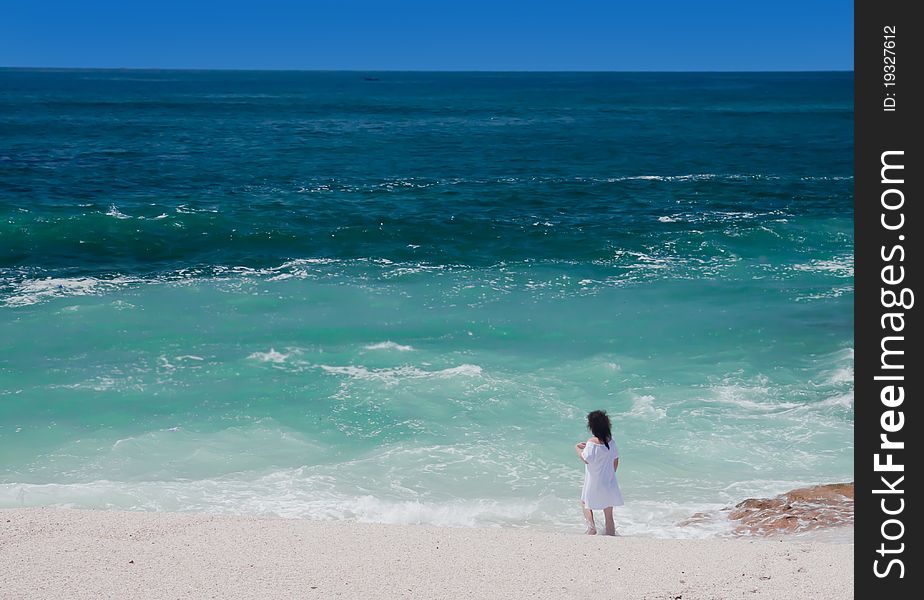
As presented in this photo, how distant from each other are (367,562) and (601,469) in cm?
254

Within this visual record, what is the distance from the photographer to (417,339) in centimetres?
1666

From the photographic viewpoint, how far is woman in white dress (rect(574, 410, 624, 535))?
862cm

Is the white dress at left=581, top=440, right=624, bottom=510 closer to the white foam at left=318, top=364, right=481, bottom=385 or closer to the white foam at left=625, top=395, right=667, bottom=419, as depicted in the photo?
the white foam at left=625, top=395, right=667, bottom=419

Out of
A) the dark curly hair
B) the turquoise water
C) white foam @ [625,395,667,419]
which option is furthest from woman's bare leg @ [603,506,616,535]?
white foam @ [625,395,667,419]

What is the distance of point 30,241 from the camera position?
2459cm

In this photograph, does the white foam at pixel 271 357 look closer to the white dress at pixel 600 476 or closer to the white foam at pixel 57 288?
the white foam at pixel 57 288

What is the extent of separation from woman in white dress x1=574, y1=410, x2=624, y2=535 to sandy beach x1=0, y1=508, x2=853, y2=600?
0.47 meters

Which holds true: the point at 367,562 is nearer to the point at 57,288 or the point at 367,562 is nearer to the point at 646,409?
the point at 646,409

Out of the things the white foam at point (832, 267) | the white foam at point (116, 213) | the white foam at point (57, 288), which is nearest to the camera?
the white foam at point (57, 288)

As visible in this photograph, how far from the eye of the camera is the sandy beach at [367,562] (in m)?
6.97

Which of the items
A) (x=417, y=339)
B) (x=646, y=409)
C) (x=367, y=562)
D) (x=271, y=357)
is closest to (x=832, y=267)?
(x=646, y=409)

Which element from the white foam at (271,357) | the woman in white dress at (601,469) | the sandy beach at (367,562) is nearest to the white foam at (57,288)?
the white foam at (271,357)

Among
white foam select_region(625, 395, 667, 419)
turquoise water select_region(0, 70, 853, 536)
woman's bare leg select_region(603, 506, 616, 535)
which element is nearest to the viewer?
woman's bare leg select_region(603, 506, 616, 535)

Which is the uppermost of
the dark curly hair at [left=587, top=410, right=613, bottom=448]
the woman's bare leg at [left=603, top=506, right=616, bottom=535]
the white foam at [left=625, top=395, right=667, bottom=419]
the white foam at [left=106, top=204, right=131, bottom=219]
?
the white foam at [left=106, top=204, right=131, bottom=219]
